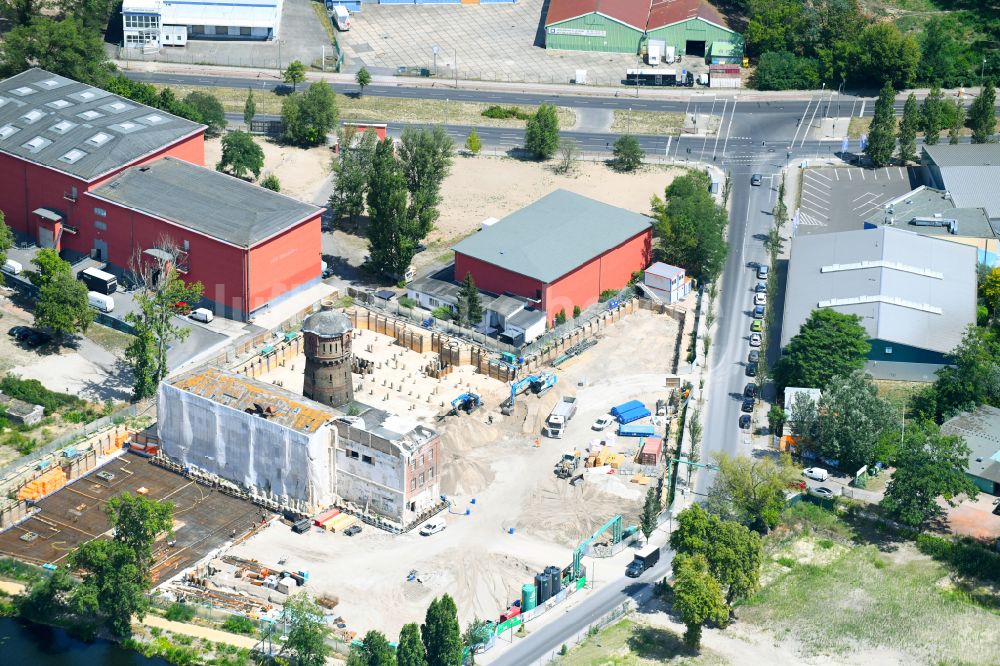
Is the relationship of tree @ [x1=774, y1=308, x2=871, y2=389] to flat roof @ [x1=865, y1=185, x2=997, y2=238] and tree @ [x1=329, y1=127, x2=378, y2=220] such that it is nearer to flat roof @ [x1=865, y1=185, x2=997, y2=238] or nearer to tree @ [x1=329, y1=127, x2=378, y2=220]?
flat roof @ [x1=865, y1=185, x2=997, y2=238]

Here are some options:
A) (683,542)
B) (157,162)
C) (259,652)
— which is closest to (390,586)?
(259,652)

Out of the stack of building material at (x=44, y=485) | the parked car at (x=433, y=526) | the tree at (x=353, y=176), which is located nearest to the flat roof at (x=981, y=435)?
the parked car at (x=433, y=526)

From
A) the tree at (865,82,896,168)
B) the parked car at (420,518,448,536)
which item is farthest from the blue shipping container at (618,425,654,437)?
the tree at (865,82,896,168)

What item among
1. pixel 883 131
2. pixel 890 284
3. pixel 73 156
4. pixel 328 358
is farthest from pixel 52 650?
pixel 883 131

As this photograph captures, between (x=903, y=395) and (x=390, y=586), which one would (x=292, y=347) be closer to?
(x=390, y=586)

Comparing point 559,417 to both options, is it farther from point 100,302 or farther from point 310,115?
point 310,115

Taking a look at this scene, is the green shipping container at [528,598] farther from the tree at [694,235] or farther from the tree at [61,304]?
the tree at [694,235]
